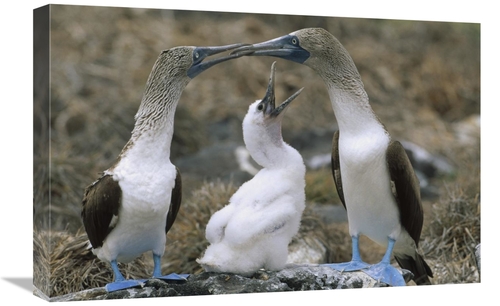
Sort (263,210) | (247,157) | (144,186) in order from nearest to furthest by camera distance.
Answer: (144,186) → (263,210) → (247,157)

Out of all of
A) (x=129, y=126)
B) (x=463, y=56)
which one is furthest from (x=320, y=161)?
(x=463, y=56)

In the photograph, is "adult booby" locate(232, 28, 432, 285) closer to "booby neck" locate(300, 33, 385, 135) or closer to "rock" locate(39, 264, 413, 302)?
"booby neck" locate(300, 33, 385, 135)

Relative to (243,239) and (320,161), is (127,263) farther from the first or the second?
(320,161)

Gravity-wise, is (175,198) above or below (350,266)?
above

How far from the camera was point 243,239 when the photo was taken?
23.2 ft

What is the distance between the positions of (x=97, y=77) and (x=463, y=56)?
6278mm

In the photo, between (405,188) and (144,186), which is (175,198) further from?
(405,188)

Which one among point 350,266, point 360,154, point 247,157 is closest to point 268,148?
point 360,154

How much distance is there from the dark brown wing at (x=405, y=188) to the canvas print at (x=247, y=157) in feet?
0.06

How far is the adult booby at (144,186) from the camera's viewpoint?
7047 mm

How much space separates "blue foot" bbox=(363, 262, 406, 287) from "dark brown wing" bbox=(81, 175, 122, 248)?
2310 mm

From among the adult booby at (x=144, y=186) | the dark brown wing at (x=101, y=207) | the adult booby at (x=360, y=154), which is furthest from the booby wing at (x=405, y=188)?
the dark brown wing at (x=101, y=207)

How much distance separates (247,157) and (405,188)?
4.90m

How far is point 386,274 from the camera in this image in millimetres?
7664
